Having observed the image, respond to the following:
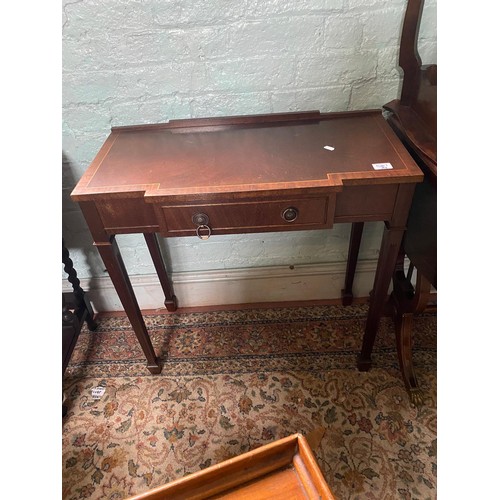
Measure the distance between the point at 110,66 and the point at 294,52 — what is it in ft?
1.91

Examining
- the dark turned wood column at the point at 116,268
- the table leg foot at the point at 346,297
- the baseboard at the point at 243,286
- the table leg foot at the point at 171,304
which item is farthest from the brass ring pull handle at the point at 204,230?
the table leg foot at the point at 346,297

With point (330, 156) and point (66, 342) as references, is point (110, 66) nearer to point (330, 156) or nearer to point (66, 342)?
point (330, 156)

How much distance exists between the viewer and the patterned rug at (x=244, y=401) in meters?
1.18

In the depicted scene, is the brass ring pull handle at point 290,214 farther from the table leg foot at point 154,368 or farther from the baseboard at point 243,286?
the table leg foot at point 154,368

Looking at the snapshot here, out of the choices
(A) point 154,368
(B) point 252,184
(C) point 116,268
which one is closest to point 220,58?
(B) point 252,184

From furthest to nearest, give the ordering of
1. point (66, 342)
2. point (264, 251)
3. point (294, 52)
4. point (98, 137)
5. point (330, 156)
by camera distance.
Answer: point (264, 251)
point (66, 342)
point (98, 137)
point (294, 52)
point (330, 156)

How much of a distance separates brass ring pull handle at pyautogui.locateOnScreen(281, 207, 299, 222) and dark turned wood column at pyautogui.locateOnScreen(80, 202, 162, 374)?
499mm

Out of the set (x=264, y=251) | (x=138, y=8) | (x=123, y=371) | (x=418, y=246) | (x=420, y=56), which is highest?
(x=138, y=8)

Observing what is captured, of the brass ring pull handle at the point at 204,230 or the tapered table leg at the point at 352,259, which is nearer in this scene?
the brass ring pull handle at the point at 204,230

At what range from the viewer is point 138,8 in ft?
3.47

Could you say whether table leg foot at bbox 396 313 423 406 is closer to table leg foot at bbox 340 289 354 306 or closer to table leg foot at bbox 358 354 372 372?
table leg foot at bbox 358 354 372 372

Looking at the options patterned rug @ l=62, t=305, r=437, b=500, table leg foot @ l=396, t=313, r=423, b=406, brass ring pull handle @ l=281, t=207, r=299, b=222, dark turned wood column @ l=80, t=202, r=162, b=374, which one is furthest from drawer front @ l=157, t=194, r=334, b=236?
patterned rug @ l=62, t=305, r=437, b=500

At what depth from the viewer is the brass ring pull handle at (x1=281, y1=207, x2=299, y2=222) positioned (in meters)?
0.94

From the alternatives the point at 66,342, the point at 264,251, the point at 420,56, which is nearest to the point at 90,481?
the point at 66,342
